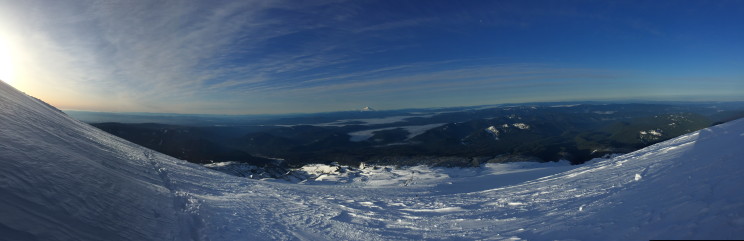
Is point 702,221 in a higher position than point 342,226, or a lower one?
higher

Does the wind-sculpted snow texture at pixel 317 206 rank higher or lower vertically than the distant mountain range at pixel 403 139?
higher

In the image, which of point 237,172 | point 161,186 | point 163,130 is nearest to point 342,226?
point 161,186

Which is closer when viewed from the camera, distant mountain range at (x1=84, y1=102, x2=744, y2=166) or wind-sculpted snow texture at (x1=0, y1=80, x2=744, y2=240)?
wind-sculpted snow texture at (x1=0, y1=80, x2=744, y2=240)

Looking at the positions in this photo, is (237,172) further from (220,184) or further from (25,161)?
(25,161)

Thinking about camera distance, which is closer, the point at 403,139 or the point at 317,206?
Result: the point at 317,206

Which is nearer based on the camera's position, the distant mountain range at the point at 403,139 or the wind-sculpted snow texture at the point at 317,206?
the wind-sculpted snow texture at the point at 317,206

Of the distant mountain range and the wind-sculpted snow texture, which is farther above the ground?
the wind-sculpted snow texture

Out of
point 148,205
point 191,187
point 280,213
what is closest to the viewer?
point 148,205

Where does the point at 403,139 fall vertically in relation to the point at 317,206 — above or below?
below
